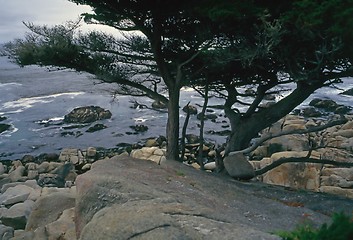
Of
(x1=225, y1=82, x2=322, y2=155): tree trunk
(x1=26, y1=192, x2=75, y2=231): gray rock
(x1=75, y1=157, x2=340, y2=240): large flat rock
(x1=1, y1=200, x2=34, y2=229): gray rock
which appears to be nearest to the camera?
(x1=75, y1=157, x2=340, y2=240): large flat rock

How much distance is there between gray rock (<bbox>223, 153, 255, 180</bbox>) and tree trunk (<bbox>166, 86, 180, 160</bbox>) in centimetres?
125

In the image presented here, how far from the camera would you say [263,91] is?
32.1 ft

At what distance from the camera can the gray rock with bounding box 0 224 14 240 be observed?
924 centimetres

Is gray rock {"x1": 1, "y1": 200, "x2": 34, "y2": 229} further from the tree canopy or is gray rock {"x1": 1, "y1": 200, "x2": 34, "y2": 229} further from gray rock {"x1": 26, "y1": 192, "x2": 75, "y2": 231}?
the tree canopy

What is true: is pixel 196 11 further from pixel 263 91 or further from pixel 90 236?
pixel 90 236

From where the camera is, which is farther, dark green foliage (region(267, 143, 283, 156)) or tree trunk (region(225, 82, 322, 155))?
dark green foliage (region(267, 143, 283, 156))

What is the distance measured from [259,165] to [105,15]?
29.8ft

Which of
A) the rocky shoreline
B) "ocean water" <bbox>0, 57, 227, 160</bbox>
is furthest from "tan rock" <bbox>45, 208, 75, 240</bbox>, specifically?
A: "ocean water" <bbox>0, 57, 227, 160</bbox>

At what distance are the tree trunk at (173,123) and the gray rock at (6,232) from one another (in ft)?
12.6

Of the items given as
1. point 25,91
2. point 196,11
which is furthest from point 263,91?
point 25,91

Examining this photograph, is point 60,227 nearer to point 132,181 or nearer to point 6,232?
point 132,181

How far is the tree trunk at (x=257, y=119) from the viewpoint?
8.91 meters

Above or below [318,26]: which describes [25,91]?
below

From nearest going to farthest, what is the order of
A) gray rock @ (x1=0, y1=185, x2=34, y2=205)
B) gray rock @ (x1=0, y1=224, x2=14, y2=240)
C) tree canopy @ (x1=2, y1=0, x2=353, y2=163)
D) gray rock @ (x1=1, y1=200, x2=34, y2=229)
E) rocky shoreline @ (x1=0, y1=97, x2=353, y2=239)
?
rocky shoreline @ (x1=0, y1=97, x2=353, y2=239)
tree canopy @ (x1=2, y1=0, x2=353, y2=163)
gray rock @ (x1=0, y1=224, x2=14, y2=240)
gray rock @ (x1=1, y1=200, x2=34, y2=229)
gray rock @ (x1=0, y1=185, x2=34, y2=205)
